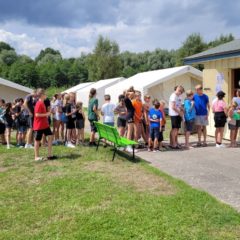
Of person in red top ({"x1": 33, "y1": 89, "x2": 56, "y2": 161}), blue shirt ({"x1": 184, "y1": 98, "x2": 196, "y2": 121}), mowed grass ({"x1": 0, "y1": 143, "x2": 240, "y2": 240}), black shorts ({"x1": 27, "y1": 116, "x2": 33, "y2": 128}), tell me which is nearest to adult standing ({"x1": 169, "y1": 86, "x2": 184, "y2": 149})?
blue shirt ({"x1": 184, "y1": 98, "x2": 196, "y2": 121})

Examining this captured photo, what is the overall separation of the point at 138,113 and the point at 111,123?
3.22 ft

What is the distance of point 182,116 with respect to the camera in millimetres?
10867

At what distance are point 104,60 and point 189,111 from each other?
5284 cm

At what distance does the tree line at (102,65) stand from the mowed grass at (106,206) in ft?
152

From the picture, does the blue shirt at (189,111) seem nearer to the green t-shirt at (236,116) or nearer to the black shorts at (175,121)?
the black shorts at (175,121)

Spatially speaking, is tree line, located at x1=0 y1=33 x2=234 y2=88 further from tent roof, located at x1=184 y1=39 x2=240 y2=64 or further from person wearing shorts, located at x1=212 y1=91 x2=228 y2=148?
person wearing shorts, located at x1=212 y1=91 x2=228 y2=148

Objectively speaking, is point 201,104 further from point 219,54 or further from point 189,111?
point 219,54

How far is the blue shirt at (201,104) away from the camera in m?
11.1

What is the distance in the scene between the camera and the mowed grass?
469cm

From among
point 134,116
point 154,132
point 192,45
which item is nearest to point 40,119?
point 134,116

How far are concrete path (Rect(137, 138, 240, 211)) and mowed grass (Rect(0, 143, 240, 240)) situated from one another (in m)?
0.35

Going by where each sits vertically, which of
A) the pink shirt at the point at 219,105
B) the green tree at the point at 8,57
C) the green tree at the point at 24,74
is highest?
the green tree at the point at 8,57

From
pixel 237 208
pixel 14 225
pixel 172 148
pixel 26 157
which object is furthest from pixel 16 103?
pixel 237 208

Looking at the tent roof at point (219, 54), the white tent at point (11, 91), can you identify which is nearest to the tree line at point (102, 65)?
the white tent at point (11, 91)
